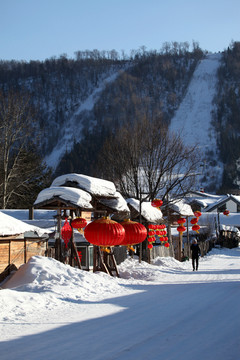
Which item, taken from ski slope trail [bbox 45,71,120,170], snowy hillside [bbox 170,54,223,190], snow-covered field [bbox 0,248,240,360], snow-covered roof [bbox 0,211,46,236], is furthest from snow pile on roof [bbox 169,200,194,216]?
ski slope trail [bbox 45,71,120,170]

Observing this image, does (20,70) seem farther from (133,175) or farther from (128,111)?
(133,175)

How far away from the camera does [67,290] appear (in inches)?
504

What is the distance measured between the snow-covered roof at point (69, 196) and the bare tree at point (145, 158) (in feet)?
42.9

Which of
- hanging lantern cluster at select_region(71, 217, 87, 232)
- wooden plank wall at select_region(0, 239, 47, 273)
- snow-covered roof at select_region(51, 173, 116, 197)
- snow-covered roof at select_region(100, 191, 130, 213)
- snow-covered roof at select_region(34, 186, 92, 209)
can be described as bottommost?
wooden plank wall at select_region(0, 239, 47, 273)

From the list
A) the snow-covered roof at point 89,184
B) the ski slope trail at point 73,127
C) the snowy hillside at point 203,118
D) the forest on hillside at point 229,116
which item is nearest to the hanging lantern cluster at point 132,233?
the snow-covered roof at point 89,184

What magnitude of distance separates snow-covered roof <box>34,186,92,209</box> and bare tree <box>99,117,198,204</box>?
13077mm

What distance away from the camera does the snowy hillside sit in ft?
401

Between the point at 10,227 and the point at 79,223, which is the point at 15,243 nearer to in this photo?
the point at 10,227

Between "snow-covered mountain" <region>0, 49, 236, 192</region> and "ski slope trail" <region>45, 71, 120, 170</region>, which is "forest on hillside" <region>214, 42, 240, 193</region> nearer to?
"snow-covered mountain" <region>0, 49, 236, 192</region>

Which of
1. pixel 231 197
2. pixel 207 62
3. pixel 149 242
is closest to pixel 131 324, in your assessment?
pixel 149 242

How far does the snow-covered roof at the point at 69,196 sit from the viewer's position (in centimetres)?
1694

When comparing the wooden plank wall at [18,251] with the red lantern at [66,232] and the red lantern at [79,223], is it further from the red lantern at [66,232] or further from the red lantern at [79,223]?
the red lantern at [79,223]

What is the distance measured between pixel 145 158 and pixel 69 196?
Result: 47.7 feet

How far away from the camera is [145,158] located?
30.9m
